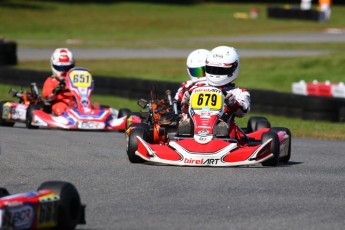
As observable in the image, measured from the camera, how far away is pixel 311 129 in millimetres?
14930

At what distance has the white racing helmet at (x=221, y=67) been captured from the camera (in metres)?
10.6

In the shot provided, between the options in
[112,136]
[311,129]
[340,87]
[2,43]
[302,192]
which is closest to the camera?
[302,192]

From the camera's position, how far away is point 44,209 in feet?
18.8

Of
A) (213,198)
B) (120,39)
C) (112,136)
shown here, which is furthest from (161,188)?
(120,39)

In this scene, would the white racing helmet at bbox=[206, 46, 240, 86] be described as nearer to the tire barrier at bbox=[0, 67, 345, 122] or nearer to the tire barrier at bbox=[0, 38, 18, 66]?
the tire barrier at bbox=[0, 67, 345, 122]

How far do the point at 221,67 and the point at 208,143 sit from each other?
108 centimetres

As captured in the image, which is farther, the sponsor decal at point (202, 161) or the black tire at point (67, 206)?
the sponsor decal at point (202, 161)

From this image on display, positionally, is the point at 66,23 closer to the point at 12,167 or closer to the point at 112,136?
the point at 112,136

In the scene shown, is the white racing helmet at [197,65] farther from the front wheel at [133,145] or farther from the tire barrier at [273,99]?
the tire barrier at [273,99]

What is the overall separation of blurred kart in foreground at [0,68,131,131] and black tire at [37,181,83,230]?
802 centimetres

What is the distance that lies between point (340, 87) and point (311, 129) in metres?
4.29

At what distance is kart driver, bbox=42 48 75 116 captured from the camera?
49.2 feet

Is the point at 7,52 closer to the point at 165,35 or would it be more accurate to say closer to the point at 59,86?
the point at 59,86

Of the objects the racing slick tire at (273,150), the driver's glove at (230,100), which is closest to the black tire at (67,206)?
the racing slick tire at (273,150)
